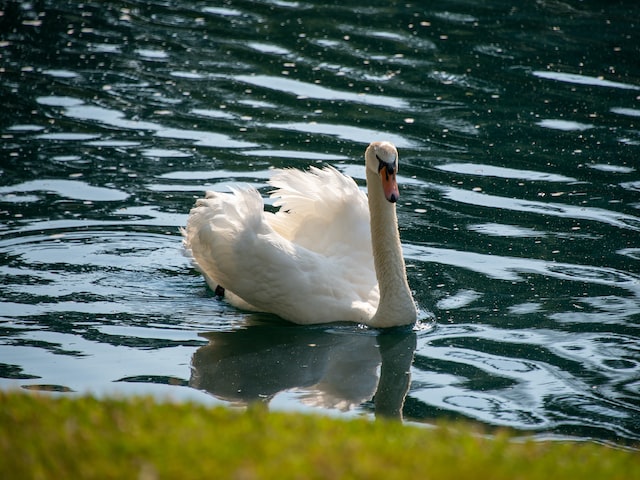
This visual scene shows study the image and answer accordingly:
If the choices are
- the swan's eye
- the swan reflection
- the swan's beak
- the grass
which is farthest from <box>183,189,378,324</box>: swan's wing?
the grass

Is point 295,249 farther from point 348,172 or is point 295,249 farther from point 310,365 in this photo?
point 348,172

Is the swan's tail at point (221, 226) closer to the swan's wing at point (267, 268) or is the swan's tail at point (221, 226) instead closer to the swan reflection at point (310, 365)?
the swan's wing at point (267, 268)

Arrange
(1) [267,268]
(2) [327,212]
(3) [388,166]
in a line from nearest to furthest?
1. (3) [388,166]
2. (1) [267,268]
3. (2) [327,212]

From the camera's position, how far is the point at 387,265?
910 cm

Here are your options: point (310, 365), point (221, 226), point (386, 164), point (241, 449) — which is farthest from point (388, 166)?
point (241, 449)

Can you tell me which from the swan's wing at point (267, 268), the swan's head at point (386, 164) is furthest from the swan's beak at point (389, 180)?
the swan's wing at point (267, 268)

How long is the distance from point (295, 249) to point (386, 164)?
113cm

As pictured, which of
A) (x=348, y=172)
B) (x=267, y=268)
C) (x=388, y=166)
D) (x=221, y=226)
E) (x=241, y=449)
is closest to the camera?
(x=241, y=449)

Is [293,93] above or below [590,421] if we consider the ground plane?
above

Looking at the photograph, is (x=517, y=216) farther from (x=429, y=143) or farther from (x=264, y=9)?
(x=264, y=9)

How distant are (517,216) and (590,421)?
173 inches

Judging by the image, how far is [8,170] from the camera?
41.5ft

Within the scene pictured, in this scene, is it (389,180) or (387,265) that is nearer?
(389,180)

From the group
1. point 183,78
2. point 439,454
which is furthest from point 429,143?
point 439,454
